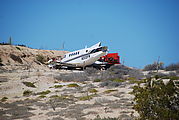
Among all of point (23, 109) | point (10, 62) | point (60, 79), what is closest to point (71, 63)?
point (10, 62)

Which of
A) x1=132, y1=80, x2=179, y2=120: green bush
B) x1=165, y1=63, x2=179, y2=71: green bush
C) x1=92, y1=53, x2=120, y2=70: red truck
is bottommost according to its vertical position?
x1=132, y1=80, x2=179, y2=120: green bush

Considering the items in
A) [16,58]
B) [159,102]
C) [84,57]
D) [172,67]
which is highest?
[16,58]

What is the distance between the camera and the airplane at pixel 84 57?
34844 mm

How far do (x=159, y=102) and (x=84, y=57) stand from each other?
30297 mm

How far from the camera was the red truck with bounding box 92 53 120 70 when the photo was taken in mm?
36062

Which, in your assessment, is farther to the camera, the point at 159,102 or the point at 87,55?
the point at 87,55

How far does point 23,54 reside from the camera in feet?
136

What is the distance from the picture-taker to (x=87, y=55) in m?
35.3

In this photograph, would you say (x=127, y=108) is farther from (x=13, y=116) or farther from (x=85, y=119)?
(x=13, y=116)

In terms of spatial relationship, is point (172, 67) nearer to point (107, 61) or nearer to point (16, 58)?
point (107, 61)

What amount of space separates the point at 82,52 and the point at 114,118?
28.7 metres

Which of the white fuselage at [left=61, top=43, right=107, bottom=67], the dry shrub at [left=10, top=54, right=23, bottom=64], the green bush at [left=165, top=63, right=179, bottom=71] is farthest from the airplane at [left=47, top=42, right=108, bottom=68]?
the green bush at [left=165, top=63, right=179, bottom=71]

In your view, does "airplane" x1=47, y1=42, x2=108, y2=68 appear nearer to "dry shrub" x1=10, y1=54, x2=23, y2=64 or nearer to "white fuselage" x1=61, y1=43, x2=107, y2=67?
"white fuselage" x1=61, y1=43, x2=107, y2=67

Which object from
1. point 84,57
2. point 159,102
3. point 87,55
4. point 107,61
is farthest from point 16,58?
point 159,102
